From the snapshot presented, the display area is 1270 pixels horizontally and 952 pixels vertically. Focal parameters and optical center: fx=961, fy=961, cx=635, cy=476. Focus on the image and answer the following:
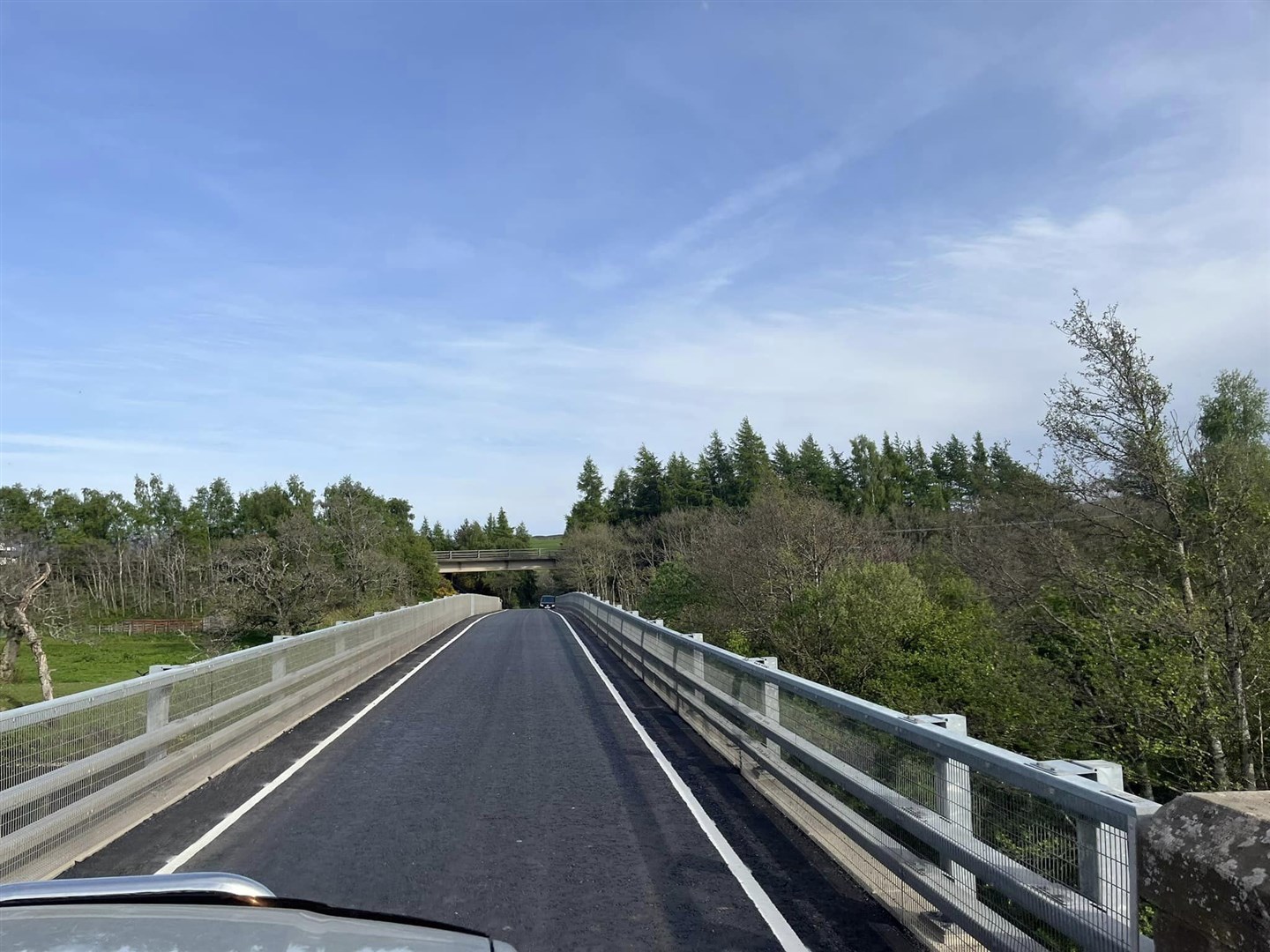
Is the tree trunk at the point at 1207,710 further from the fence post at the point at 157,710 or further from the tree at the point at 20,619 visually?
the tree at the point at 20,619

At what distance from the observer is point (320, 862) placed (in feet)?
22.0

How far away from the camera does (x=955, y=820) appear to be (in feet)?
16.1

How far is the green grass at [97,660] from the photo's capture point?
3972 cm

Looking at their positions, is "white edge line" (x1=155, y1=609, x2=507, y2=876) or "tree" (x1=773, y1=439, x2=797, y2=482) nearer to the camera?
"white edge line" (x1=155, y1=609, x2=507, y2=876)

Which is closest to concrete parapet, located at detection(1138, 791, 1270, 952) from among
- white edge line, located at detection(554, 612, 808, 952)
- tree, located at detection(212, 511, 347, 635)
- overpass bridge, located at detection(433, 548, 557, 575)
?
white edge line, located at detection(554, 612, 808, 952)

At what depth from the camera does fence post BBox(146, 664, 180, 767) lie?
8.51 meters

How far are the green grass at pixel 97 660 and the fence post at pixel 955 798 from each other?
32939 mm

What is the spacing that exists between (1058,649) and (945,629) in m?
5.60

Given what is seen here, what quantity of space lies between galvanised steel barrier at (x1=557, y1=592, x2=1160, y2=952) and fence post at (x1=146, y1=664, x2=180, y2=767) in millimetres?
5465

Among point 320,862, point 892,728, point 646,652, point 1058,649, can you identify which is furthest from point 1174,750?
point 320,862

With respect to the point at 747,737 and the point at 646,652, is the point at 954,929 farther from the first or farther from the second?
the point at 646,652

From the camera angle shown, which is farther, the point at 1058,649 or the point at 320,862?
the point at 1058,649

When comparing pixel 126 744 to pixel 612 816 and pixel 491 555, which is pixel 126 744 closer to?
pixel 612 816

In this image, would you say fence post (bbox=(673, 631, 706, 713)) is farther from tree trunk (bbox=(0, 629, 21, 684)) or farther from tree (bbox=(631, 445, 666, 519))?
tree (bbox=(631, 445, 666, 519))
